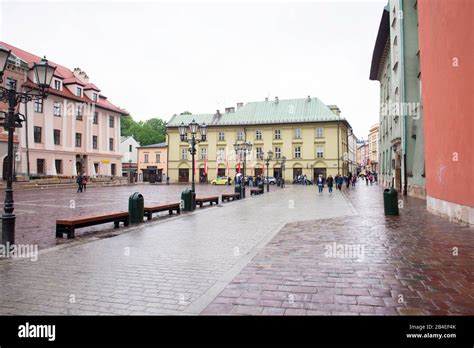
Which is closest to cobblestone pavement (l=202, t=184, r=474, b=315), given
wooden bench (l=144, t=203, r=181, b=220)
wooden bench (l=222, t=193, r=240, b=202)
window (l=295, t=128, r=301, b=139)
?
wooden bench (l=144, t=203, r=181, b=220)

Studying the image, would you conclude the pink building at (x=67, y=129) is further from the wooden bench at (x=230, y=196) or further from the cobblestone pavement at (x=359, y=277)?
the cobblestone pavement at (x=359, y=277)

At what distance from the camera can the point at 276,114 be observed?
58562mm

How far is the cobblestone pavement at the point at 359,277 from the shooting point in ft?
13.1

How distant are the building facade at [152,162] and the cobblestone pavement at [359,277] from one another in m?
60.5

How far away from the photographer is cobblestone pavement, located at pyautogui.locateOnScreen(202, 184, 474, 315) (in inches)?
157

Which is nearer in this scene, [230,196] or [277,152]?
[230,196]

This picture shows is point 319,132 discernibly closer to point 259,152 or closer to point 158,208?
point 259,152

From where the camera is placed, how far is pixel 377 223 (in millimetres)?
10656

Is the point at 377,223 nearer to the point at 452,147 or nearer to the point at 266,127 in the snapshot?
the point at 452,147

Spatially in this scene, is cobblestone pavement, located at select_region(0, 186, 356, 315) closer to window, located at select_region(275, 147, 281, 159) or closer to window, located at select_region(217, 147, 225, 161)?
window, located at select_region(275, 147, 281, 159)

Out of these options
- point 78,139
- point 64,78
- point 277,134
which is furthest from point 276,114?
point 64,78

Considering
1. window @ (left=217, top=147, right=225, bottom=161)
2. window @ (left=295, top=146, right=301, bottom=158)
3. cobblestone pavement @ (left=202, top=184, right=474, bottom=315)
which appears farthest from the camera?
window @ (left=217, top=147, right=225, bottom=161)

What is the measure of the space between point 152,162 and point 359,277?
6571 centimetres

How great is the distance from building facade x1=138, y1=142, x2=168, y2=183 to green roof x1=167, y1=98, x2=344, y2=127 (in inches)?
266
